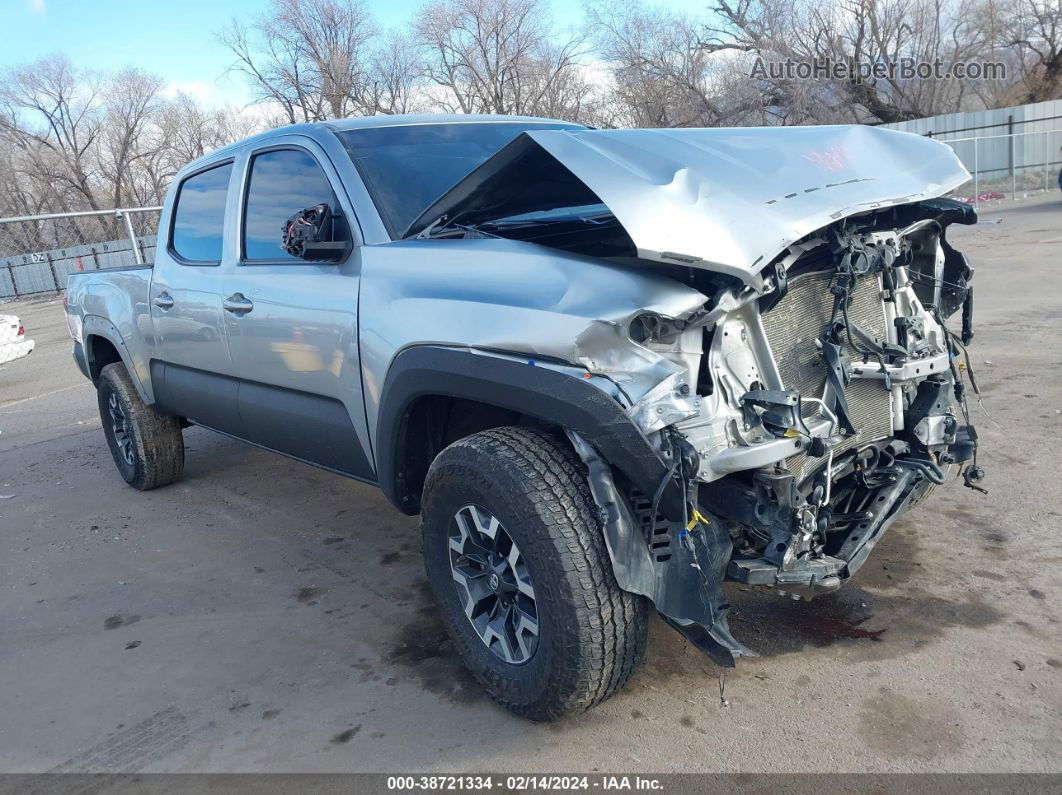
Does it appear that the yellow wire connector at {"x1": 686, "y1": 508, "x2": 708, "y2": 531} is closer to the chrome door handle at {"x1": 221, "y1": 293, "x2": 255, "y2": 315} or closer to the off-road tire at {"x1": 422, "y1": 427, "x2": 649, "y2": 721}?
the off-road tire at {"x1": 422, "y1": 427, "x2": 649, "y2": 721}

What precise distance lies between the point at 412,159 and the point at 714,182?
1580 mm

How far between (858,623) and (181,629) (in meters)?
2.86

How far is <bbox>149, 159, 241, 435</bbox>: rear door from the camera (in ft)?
14.5

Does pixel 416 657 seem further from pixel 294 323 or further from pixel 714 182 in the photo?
pixel 714 182

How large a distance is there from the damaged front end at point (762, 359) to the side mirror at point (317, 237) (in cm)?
42

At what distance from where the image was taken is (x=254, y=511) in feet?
17.4

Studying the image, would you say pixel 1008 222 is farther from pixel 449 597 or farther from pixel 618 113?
pixel 618 113

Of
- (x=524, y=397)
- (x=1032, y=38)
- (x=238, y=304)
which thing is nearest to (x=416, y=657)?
(x=524, y=397)

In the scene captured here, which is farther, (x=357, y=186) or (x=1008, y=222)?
(x=1008, y=222)

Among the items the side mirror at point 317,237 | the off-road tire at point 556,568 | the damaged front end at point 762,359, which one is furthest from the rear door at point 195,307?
the off-road tire at point 556,568

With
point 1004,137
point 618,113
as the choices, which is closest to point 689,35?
point 618,113

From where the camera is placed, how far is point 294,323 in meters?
3.73

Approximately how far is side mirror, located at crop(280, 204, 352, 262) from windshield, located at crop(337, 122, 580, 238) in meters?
0.20

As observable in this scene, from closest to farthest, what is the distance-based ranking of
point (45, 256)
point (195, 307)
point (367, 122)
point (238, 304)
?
1. point (367, 122)
2. point (238, 304)
3. point (195, 307)
4. point (45, 256)
